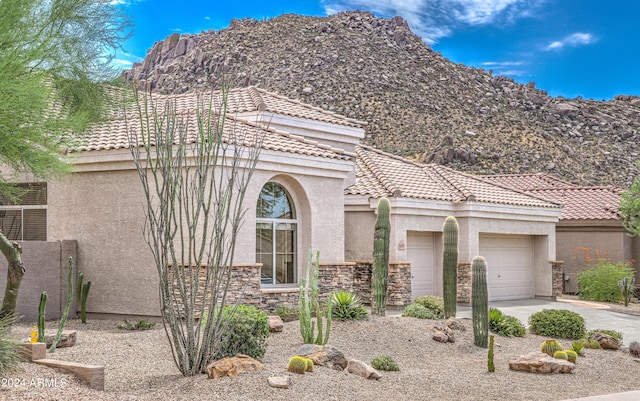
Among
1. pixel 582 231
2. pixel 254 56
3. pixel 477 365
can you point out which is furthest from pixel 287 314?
pixel 254 56

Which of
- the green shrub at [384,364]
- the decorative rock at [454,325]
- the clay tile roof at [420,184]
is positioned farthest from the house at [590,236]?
the green shrub at [384,364]

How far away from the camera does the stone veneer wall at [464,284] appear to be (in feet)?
85.5

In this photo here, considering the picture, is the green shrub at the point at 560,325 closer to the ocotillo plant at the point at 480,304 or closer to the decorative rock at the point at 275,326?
the ocotillo plant at the point at 480,304

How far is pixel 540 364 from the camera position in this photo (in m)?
14.0

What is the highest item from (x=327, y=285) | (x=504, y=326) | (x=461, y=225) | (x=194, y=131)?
(x=194, y=131)

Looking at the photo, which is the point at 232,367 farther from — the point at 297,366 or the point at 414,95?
the point at 414,95

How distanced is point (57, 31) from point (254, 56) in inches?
1902

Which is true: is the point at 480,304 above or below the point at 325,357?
above

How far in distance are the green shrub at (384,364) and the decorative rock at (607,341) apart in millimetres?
6574

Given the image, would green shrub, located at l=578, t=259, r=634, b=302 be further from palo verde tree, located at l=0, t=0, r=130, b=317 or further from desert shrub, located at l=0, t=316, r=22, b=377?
desert shrub, located at l=0, t=316, r=22, b=377

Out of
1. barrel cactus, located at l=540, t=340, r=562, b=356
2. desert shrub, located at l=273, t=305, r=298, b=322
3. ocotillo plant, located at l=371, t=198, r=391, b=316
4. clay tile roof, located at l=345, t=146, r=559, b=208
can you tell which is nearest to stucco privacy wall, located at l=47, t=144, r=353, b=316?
desert shrub, located at l=273, t=305, r=298, b=322

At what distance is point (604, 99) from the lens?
63969mm

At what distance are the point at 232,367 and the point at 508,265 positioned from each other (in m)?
19.4

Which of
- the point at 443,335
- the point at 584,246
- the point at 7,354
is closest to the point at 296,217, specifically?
the point at 443,335
